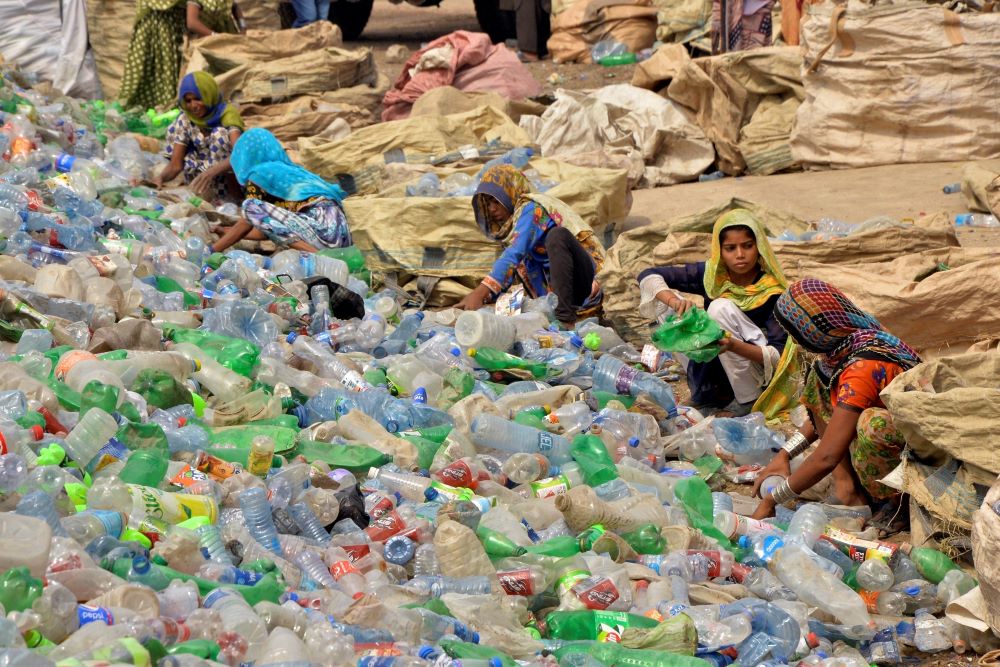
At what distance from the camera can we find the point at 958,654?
3418mm

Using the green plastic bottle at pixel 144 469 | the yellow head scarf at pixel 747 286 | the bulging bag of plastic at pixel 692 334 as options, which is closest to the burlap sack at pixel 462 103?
the yellow head scarf at pixel 747 286

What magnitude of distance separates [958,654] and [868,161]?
583 cm

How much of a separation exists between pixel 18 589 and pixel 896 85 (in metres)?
7.37

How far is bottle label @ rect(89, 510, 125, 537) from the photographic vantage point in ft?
9.87

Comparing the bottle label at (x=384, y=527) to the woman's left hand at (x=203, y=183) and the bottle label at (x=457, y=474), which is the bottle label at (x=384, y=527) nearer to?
the bottle label at (x=457, y=474)

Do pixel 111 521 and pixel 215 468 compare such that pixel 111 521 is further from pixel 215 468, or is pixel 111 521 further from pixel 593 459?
pixel 593 459

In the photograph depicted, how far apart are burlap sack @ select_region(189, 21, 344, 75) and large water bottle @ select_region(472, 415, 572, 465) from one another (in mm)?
6777

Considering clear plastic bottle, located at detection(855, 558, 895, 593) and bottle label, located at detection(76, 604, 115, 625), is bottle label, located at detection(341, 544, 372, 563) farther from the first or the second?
clear plastic bottle, located at detection(855, 558, 895, 593)

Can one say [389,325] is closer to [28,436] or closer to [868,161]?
[28,436]

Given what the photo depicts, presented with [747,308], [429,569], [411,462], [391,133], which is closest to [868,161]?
[391,133]

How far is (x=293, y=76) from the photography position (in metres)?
10.4

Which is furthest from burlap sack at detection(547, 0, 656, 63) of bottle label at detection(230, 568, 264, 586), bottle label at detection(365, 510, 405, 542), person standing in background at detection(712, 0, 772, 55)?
bottle label at detection(230, 568, 264, 586)

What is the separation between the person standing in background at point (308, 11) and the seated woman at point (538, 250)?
22.1 ft

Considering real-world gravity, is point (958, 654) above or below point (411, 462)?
below
